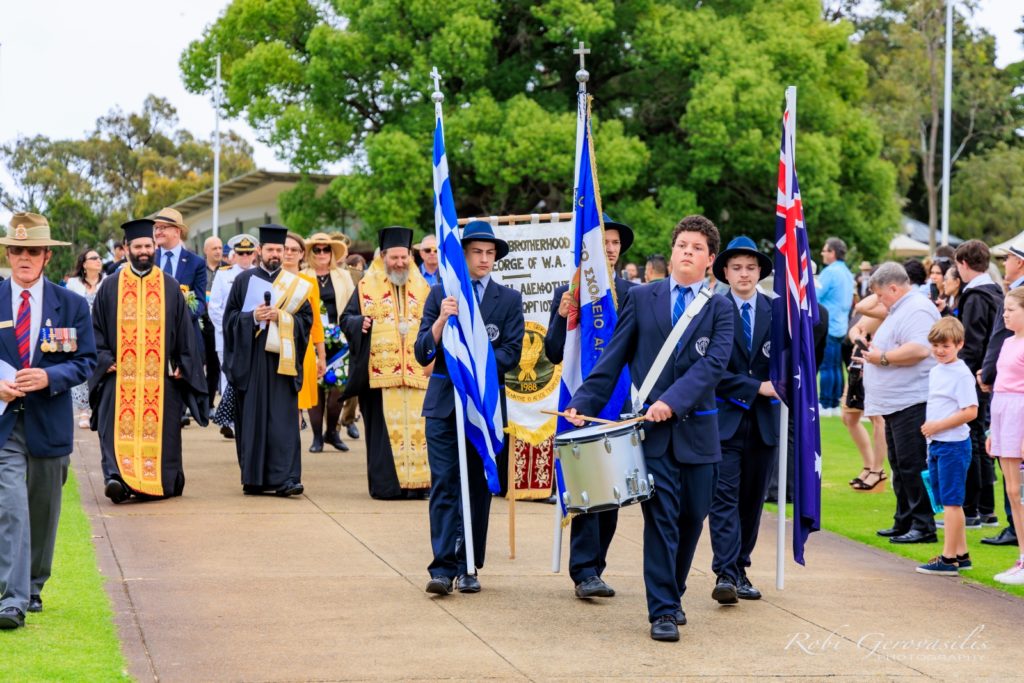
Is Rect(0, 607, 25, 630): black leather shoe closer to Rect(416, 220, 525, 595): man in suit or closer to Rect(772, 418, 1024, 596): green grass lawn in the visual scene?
Rect(416, 220, 525, 595): man in suit

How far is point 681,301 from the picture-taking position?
7434mm

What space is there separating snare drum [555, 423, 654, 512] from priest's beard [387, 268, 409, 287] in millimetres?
5239

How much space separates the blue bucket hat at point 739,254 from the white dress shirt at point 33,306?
3704mm

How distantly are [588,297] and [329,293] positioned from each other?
275 inches

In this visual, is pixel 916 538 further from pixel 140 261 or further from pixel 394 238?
pixel 140 261

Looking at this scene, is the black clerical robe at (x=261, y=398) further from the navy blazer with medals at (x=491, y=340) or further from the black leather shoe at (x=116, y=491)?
the navy blazer with medals at (x=491, y=340)

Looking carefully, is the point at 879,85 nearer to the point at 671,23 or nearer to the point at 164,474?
the point at 671,23

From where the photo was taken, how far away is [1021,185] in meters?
52.4

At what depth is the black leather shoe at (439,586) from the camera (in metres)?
8.14

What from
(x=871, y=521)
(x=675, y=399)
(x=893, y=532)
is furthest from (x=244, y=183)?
(x=675, y=399)

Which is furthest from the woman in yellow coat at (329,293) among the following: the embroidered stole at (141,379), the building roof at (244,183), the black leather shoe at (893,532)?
the building roof at (244,183)

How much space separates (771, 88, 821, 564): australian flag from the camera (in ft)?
26.3

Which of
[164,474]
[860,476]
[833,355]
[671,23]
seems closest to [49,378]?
[164,474]

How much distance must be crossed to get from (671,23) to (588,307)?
26726mm
